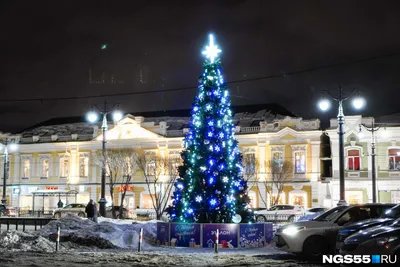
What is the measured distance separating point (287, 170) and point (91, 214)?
2384 centimetres

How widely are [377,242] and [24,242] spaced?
39.8 ft

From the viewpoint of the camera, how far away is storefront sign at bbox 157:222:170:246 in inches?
832

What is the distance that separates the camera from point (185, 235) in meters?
20.6

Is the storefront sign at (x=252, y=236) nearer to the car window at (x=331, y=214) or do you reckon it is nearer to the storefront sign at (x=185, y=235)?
the storefront sign at (x=185, y=235)

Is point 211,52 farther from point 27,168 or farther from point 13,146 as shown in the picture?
point 13,146

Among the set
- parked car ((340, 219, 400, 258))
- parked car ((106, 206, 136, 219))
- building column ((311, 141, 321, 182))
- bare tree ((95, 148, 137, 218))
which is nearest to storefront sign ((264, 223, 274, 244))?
parked car ((340, 219, 400, 258))

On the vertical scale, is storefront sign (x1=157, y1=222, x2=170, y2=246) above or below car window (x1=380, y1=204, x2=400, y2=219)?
below

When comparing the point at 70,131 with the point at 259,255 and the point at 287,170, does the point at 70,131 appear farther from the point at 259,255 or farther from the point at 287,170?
the point at 259,255

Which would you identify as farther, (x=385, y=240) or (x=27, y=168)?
(x=27, y=168)

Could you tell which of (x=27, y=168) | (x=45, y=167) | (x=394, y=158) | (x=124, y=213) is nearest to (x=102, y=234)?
(x=124, y=213)

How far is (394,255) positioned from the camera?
40.0 ft

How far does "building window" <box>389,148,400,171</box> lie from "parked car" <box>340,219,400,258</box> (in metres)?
37.6

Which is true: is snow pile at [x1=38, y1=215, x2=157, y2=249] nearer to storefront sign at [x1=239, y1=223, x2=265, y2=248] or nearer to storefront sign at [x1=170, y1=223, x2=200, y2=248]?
storefront sign at [x1=170, y1=223, x2=200, y2=248]

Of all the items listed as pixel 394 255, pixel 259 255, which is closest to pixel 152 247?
pixel 259 255
